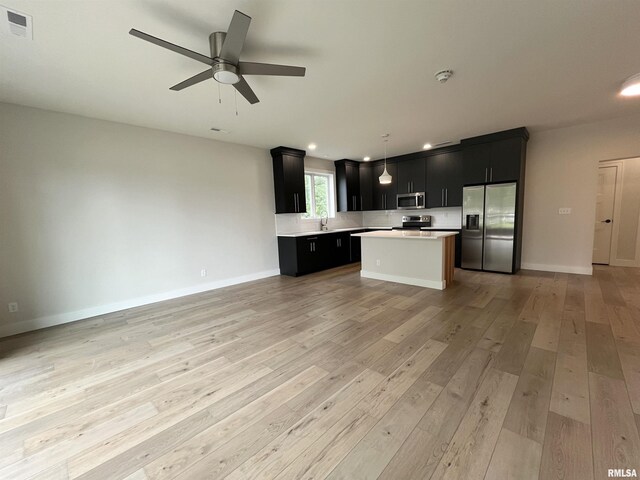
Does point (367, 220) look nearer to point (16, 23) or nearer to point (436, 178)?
point (436, 178)

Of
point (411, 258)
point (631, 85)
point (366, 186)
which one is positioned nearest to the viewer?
point (631, 85)

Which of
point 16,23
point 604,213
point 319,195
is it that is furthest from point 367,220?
point 16,23

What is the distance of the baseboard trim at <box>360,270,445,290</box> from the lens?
4.22 m

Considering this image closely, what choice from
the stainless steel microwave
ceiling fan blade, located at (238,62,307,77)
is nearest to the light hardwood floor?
ceiling fan blade, located at (238,62,307,77)

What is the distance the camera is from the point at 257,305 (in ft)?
12.5

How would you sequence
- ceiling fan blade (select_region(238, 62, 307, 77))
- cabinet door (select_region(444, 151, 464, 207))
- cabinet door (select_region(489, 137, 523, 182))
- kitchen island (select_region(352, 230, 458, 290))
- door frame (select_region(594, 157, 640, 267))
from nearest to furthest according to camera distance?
ceiling fan blade (select_region(238, 62, 307, 77)) < kitchen island (select_region(352, 230, 458, 290)) < cabinet door (select_region(489, 137, 523, 182)) < door frame (select_region(594, 157, 640, 267)) < cabinet door (select_region(444, 151, 464, 207))

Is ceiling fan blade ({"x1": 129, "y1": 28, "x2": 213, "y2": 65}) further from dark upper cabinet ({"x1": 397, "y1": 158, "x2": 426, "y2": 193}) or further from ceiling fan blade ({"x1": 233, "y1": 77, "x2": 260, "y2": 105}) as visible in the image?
dark upper cabinet ({"x1": 397, "y1": 158, "x2": 426, "y2": 193})

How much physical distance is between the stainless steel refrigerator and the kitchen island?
101 cm

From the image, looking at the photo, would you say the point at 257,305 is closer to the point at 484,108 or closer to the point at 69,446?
the point at 69,446

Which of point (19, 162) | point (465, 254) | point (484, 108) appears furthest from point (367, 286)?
point (19, 162)

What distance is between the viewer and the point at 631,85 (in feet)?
9.43

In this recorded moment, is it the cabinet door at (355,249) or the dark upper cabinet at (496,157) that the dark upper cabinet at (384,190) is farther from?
the dark upper cabinet at (496,157)

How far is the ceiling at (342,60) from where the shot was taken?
1832 millimetres

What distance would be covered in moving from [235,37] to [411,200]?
18.3 feet
